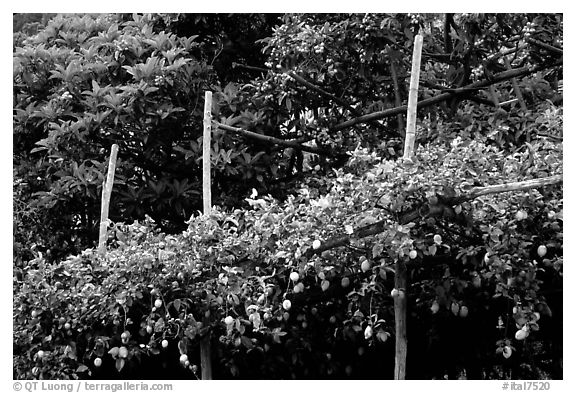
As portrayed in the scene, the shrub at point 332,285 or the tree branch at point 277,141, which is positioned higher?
the tree branch at point 277,141

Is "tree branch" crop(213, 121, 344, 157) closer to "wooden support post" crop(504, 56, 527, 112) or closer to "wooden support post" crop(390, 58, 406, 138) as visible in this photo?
"wooden support post" crop(390, 58, 406, 138)

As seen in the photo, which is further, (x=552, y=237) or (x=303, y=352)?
(x=303, y=352)

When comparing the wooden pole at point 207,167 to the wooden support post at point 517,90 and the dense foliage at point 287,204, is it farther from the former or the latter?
the wooden support post at point 517,90

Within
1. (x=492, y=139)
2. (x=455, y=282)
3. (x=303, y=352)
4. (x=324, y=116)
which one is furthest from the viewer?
(x=324, y=116)

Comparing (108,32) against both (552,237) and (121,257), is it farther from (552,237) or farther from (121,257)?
(552,237)

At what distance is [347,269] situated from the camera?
10.2ft

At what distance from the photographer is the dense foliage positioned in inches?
113

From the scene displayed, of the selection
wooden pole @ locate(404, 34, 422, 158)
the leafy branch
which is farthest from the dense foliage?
wooden pole @ locate(404, 34, 422, 158)

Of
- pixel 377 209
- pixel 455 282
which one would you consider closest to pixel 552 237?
pixel 455 282

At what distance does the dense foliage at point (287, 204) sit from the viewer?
2.86 meters

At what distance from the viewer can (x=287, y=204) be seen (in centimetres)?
318

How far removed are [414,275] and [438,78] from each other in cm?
190

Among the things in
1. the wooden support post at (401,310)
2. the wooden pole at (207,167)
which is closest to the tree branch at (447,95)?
the wooden pole at (207,167)
